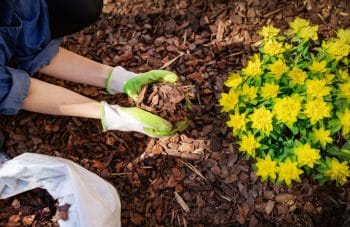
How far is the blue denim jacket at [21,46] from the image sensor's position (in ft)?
5.52

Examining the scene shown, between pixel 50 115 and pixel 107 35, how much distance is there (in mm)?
482

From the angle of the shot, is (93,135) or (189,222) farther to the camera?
(93,135)

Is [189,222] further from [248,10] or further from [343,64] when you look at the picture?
[248,10]

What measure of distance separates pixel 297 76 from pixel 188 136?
51cm

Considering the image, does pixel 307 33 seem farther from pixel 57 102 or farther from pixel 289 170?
pixel 57 102

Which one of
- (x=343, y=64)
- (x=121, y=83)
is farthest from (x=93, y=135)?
(x=343, y=64)

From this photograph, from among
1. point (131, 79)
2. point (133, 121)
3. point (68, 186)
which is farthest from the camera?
point (131, 79)

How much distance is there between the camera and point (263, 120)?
158cm

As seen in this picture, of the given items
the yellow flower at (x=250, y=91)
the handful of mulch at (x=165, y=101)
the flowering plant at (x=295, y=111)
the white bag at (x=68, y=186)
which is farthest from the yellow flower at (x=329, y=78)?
the white bag at (x=68, y=186)

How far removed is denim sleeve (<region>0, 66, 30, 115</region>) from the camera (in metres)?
1.67

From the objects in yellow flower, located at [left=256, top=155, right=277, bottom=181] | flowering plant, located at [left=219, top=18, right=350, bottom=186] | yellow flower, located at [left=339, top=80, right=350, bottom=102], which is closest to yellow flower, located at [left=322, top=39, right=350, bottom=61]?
flowering plant, located at [left=219, top=18, right=350, bottom=186]

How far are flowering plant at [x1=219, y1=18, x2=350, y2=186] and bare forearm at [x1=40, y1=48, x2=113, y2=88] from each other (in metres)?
0.58

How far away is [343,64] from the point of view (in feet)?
6.22

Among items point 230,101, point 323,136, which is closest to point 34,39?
point 230,101
